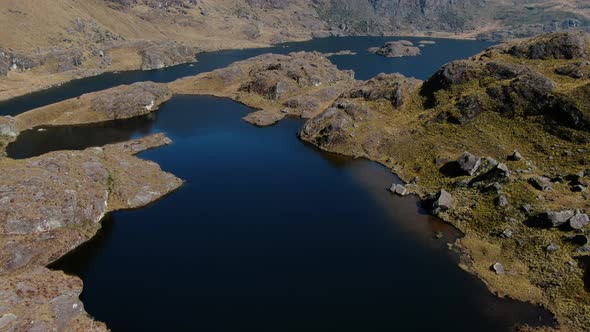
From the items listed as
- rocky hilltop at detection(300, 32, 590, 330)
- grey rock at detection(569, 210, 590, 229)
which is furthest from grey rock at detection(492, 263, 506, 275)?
grey rock at detection(569, 210, 590, 229)

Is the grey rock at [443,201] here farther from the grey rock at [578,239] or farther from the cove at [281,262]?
the grey rock at [578,239]

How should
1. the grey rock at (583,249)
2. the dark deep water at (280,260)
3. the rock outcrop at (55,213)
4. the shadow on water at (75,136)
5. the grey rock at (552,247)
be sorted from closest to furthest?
the rock outcrop at (55,213)
the dark deep water at (280,260)
the grey rock at (583,249)
the grey rock at (552,247)
the shadow on water at (75,136)

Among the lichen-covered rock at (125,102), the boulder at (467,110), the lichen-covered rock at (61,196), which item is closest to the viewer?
the lichen-covered rock at (61,196)

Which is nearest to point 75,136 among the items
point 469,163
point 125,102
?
point 125,102

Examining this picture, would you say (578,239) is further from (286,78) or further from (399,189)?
(286,78)

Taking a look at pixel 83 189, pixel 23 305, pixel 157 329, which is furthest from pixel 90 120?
pixel 157 329

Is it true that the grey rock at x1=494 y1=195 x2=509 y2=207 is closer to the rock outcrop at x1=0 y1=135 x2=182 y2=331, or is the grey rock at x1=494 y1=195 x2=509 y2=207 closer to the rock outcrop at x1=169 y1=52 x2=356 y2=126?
the rock outcrop at x1=0 y1=135 x2=182 y2=331

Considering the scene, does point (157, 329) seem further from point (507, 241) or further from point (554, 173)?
point (554, 173)


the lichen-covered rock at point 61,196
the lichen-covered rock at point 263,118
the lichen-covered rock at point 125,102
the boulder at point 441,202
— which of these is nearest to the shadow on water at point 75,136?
the lichen-covered rock at point 125,102
